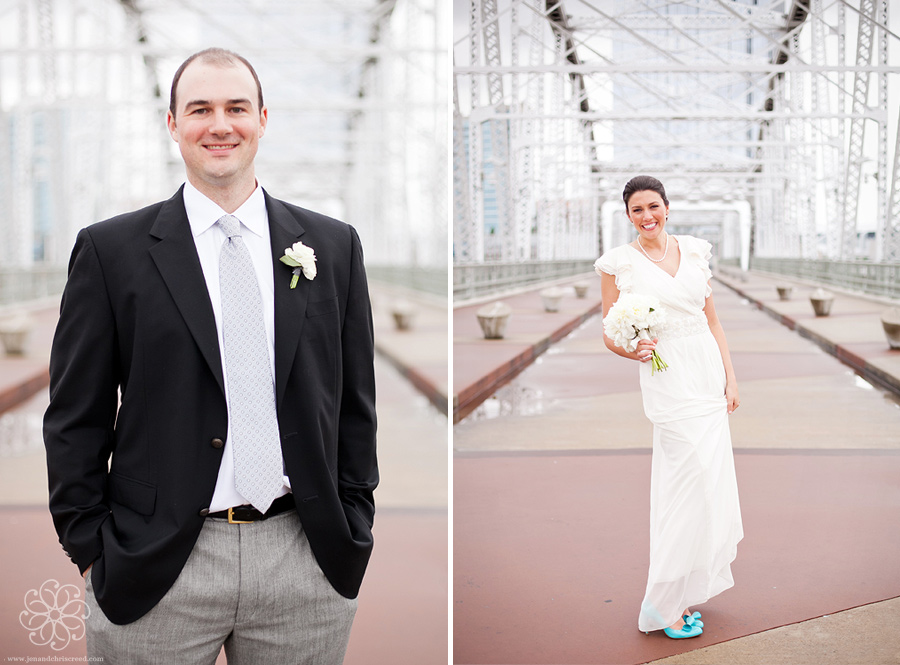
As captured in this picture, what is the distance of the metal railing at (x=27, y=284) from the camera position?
4684 millimetres

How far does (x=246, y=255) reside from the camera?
1.80 m

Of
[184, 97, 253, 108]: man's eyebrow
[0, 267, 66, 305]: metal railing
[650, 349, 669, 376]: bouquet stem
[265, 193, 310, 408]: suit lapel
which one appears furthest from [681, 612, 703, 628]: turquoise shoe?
[0, 267, 66, 305]: metal railing

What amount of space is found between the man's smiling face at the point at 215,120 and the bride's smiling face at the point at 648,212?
1.40 m

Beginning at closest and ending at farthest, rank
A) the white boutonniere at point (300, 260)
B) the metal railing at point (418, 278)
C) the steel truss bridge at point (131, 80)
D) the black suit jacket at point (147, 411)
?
the black suit jacket at point (147, 411)
the white boutonniere at point (300, 260)
the steel truss bridge at point (131, 80)
the metal railing at point (418, 278)

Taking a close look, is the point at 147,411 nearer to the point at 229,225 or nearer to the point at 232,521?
the point at 232,521

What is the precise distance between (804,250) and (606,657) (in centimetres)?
215

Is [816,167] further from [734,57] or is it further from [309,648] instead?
[309,648]

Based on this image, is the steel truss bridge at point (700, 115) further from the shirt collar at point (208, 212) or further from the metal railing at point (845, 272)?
the shirt collar at point (208, 212)

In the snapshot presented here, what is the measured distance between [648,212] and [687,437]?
2.46 ft

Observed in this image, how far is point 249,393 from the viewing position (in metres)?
Answer: 1.75

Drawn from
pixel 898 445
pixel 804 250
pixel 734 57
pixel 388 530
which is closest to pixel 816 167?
pixel 804 250

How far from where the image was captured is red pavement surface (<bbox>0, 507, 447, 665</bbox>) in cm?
307

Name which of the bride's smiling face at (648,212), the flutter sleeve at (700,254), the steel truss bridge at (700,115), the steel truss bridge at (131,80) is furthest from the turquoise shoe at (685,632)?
the steel truss bridge at (131,80)

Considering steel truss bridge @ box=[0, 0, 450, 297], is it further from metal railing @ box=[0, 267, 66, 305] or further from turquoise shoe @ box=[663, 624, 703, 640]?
turquoise shoe @ box=[663, 624, 703, 640]
